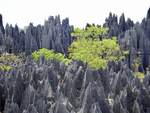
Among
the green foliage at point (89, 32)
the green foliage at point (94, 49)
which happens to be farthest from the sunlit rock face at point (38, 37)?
the green foliage at point (94, 49)

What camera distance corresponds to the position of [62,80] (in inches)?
1128

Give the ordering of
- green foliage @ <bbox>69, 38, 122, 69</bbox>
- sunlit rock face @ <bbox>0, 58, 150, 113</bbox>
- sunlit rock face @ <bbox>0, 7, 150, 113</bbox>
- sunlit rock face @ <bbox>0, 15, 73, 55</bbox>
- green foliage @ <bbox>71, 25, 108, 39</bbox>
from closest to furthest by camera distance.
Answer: sunlit rock face @ <bbox>0, 58, 150, 113</bbox> → sunlit rock face @ <bbox>0, 7, 150, 113</bbox> → green foliage @ <bbox>69, 38, 122, 69</bbox> → green foliage @ <bbox>71, 25, 108, 39</bbox> → sunlit rock face @ <bbox>0, 15, 73, 55</bbox>

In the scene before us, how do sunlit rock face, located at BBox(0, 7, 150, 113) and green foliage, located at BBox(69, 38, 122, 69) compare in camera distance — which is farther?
green foliage, located at BBox(69, 38, 122, 69)

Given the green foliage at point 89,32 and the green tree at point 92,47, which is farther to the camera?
the green foliage at point 89,32

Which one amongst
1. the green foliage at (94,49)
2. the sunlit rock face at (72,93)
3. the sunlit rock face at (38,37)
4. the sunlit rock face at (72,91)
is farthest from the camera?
the sunlit rock face at (38,37)

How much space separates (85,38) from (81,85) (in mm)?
32736

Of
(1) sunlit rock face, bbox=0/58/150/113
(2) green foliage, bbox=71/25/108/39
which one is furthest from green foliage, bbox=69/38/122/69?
(1) sunlit rock face, bbox=0/58/150/113

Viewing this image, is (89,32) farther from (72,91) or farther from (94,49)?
(72,91)

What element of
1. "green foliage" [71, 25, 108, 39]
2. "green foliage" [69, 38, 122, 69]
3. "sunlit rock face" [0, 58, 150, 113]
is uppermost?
"green foliage" [71, 25, 108, 39]

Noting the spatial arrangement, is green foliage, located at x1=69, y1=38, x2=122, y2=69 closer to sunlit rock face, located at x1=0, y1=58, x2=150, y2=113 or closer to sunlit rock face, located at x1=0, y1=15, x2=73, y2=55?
sunlit rock face, located at x1=0, y1=58, x2=150, y2=113

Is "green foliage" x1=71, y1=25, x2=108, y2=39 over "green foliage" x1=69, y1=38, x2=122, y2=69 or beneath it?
over

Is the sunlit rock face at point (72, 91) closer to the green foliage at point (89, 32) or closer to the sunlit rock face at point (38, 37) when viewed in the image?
the green foliage at point (89, 32)

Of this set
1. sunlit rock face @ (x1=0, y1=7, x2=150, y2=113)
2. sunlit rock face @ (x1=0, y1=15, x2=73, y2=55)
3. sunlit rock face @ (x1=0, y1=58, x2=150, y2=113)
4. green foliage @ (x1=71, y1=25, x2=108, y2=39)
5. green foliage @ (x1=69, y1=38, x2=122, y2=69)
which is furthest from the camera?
sunlit rock face @ (x1=0, y1=15, x2=73, y2=55)

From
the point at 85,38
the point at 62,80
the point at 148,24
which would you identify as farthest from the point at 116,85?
the point at 148,24
